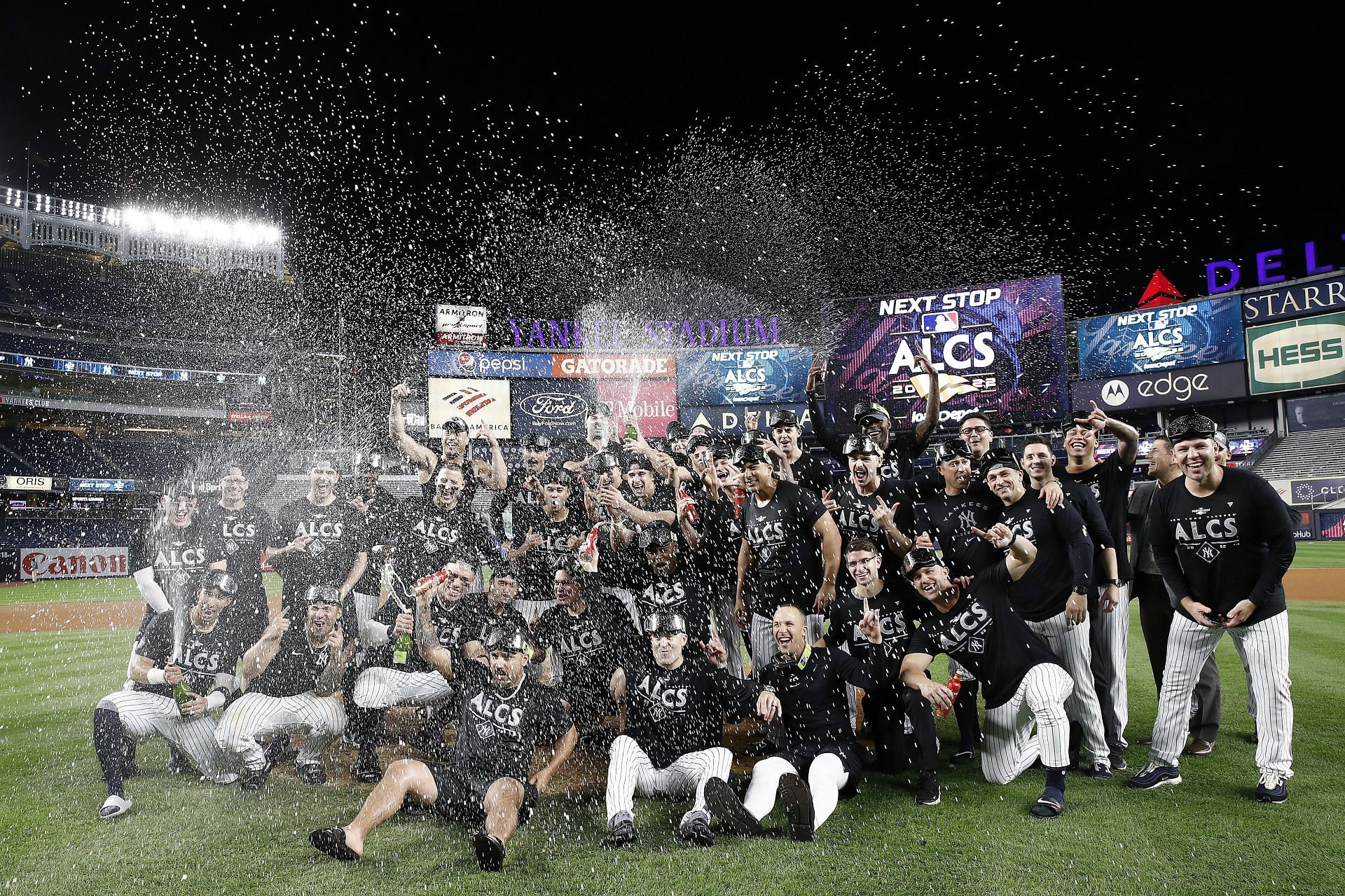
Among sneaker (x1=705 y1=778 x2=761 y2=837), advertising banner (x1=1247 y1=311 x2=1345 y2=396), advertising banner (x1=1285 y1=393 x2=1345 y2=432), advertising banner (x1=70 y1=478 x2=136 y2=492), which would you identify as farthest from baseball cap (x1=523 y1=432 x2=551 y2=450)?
advertising banner (x1=1285 y1=393 x2=1345 y2=432)

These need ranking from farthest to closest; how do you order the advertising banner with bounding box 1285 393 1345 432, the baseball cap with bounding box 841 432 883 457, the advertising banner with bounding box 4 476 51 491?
the advertising banner with bounding box 1285 393 1345 432
the advertising banner with bounding box 4 476 51 491
the baseball cap with bounding box 841 432 883 457

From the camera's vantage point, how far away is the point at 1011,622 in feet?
17.4

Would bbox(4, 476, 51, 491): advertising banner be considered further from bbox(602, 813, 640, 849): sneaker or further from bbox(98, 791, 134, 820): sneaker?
bbox(602, 813, 640, 849): sneaker

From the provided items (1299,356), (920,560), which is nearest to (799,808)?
(920,560)

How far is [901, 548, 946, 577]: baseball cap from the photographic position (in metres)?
5.37

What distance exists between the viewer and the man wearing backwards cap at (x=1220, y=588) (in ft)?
15.8

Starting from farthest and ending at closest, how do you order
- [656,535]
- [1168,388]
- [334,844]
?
[1168,388]
[656,535]
[334,844]

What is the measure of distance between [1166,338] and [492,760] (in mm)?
33401

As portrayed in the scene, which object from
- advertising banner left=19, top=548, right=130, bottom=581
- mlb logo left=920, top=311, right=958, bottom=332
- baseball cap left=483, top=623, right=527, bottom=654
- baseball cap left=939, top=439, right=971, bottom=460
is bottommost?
advertising banner left=19, top=548, right=130, bottom=581

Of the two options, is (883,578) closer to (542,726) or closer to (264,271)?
(542,726)

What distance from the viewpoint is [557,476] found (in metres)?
7.04

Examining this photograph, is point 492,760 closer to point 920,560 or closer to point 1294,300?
point 920,560

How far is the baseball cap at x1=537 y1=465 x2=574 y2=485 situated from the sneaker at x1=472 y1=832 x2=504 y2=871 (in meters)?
3.37

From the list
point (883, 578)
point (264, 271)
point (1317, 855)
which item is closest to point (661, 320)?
point (264, 271)
